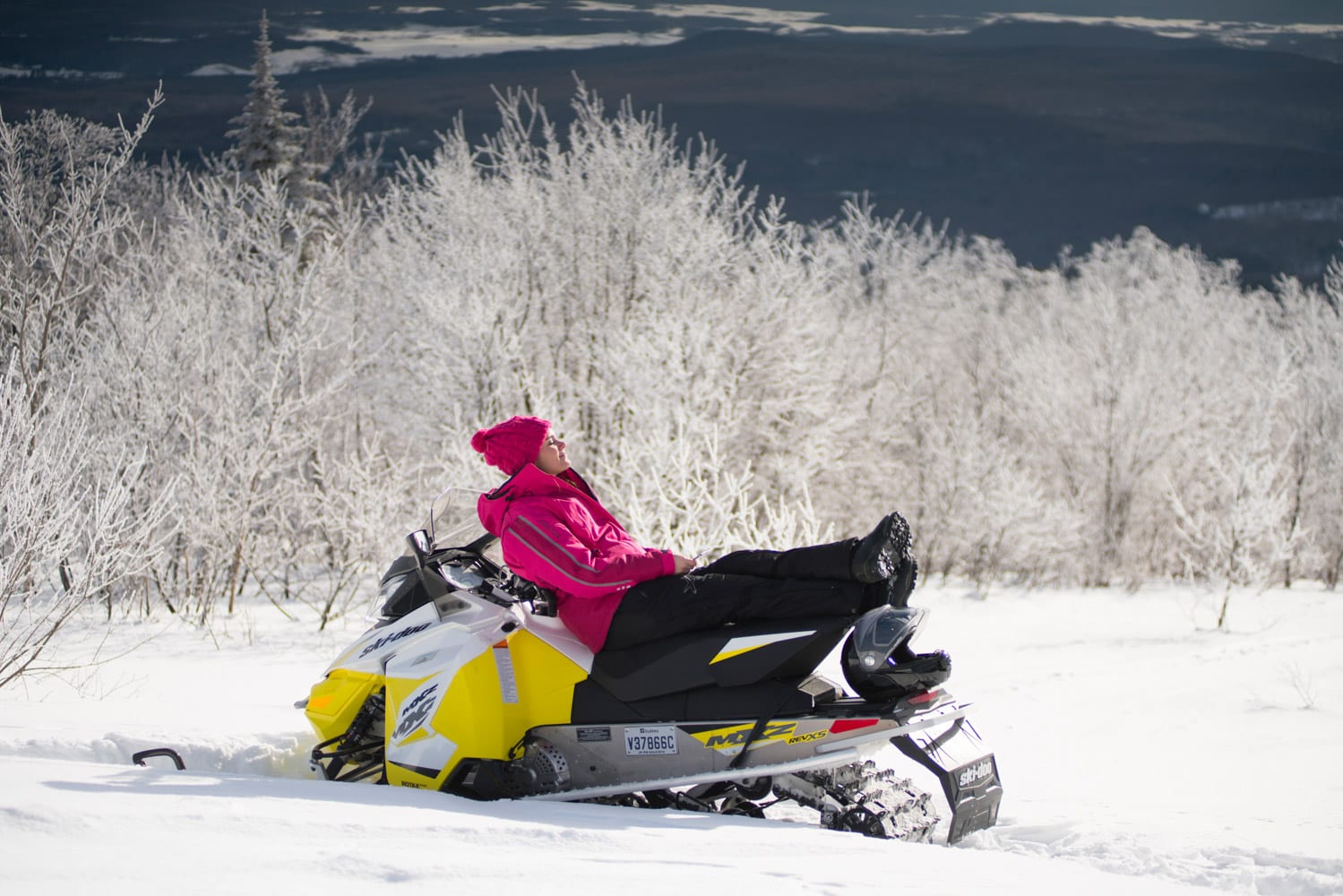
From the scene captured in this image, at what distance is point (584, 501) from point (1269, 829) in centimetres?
303

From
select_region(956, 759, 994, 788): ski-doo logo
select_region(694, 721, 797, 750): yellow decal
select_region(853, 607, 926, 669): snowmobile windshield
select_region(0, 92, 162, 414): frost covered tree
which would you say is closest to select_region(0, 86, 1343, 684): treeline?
select_region(0, 92, 162, 414): frost covered tree

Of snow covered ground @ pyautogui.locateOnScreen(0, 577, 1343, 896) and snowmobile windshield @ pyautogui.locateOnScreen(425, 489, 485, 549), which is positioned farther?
snowmobile windshield @ pyautogui.locateOnScreen(425, 489, 485, 549)

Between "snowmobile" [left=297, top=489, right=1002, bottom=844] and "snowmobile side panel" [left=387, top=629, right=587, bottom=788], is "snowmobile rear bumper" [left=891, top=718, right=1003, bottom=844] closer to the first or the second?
"snowmobile" [left=297, top=489, right=1002, bottom=844]

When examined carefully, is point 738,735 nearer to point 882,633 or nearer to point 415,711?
point 882,633

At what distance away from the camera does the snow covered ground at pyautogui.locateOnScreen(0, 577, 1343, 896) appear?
3008 millimetres

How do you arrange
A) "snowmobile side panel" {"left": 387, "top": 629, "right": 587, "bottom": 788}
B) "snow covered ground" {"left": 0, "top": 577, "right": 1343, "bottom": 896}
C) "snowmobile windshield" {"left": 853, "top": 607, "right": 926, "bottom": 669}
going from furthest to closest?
"snowmobile side panel" {"left": 387, "top": 629, "right": 587, "bottom": 788} → "snowmobile windshield" {"left": 853, "top": 607, "right": 926, "bottom": 669} → "snow covered ground" {"left": 0, "top": 577, "right": 1343, "bottom": 896}

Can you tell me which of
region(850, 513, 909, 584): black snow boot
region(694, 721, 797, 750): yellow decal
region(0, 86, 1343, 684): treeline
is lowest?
region(0, 86, 1343, 684): treeline

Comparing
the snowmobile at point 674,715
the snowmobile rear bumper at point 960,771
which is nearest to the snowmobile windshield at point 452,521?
the snowmobile at point 674,715

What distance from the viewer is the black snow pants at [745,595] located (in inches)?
153

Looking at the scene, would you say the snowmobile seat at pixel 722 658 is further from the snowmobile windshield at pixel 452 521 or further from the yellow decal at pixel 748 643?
the snowmobile windshield at pixel 452 521

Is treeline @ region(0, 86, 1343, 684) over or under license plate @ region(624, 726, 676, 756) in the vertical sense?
under

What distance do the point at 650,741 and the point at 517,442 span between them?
117 centimetres

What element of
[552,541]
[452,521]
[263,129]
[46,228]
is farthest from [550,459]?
[263,129]

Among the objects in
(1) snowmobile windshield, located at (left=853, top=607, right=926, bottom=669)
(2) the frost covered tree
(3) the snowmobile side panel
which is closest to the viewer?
(1) snowmobile windshield, located at (left=853, top=607, right=926, bottom=669)
